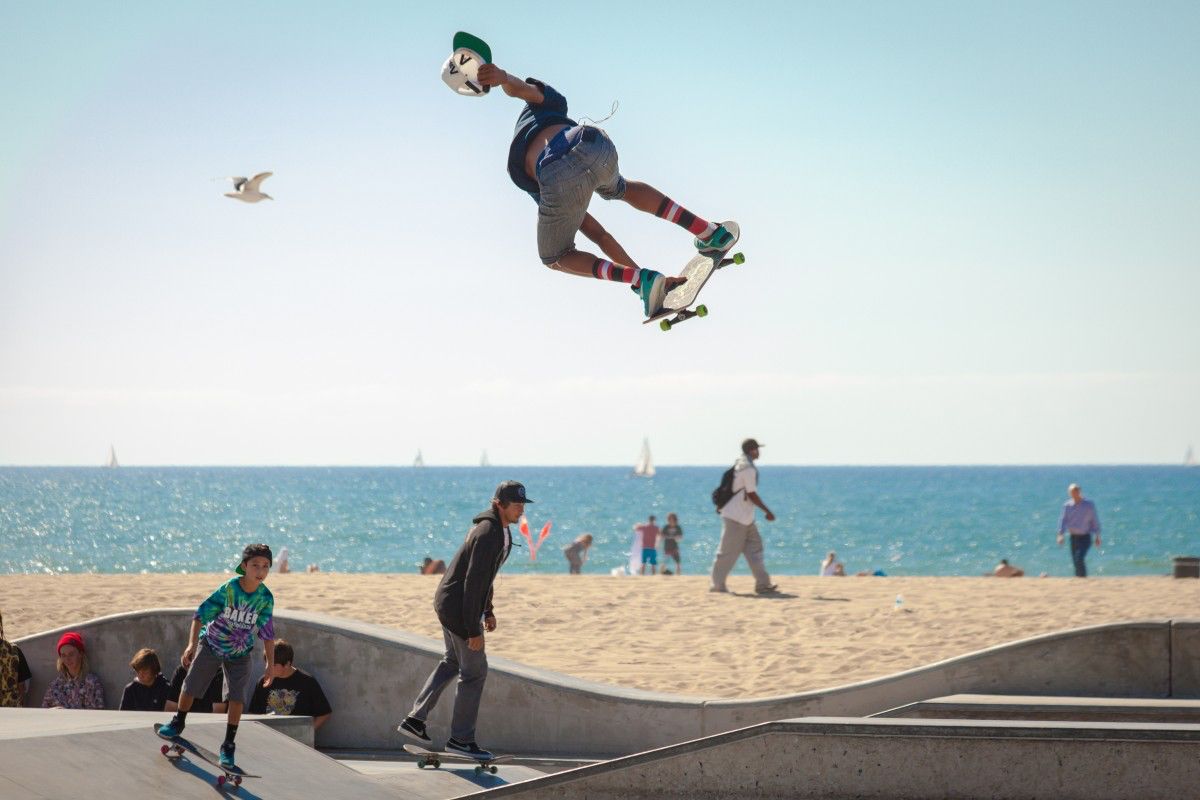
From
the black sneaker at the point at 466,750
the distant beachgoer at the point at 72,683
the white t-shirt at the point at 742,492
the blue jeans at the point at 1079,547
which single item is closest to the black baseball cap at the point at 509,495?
the black sneaker at the point at 466,750

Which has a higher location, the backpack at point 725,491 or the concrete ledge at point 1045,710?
the backpack at point 725,491

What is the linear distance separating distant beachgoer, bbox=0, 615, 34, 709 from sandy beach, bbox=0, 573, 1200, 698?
458 centimetres

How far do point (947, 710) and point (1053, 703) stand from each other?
729 millimetres

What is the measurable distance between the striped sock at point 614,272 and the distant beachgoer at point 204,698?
13.9ft

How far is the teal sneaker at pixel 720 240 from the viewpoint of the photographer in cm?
812

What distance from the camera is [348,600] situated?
1802 cm

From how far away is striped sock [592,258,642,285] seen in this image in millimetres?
7824

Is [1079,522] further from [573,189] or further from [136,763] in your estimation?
[136,763]

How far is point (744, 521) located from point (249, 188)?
293 inches

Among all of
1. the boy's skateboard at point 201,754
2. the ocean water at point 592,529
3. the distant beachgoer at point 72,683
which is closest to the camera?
the boy's skateboard at point 201,754

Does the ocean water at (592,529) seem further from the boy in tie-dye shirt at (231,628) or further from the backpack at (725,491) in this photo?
the boy in tie-dye shirt at (231,628)

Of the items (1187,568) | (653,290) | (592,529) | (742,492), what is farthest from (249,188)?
(592,529)

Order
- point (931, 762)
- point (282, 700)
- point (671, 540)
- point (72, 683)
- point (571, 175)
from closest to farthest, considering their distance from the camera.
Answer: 1. point (931, 762)
2. point (571, 175)
3. point (282, 700)
4. point (72, 683)
5. point (671, 540)

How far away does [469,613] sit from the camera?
853cm
